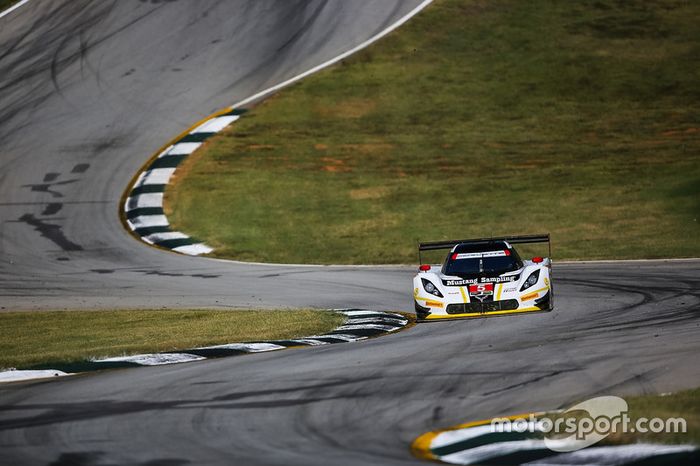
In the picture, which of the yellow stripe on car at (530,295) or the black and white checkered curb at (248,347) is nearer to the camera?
the black and white checkered curb at (248,347)

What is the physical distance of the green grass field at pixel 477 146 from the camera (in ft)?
78.8

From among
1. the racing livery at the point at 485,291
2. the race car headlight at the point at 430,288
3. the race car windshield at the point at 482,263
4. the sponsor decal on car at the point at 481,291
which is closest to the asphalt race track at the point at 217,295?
the racing livery at the point at 485,291

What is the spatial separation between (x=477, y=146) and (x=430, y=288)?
46.9 ft

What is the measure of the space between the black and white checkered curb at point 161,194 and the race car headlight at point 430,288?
9.33 meters

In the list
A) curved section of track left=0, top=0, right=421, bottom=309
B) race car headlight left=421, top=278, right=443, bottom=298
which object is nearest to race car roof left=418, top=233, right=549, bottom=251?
race car headlight left=421, top=278, right=443, bottom=298

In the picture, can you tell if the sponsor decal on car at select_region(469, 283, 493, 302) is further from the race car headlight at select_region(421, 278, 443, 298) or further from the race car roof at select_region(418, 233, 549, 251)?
the race car roof at select_region(418, 233, 549, 251)

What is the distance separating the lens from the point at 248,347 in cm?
1284

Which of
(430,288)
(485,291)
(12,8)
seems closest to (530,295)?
(485,291)

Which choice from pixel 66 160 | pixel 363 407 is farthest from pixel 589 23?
pixel 363 407

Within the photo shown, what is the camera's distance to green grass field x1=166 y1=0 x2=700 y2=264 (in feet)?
78.8

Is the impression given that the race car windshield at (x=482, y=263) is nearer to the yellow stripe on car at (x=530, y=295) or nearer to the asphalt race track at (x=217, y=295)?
the yellow stripe on car at (x=530, y=295)

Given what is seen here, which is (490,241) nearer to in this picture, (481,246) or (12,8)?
(481,246)

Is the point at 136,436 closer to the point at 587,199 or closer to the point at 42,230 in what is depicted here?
the point at 42,230

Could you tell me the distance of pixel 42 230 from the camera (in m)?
24.4
